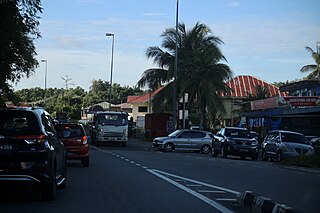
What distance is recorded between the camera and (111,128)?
1596 inches

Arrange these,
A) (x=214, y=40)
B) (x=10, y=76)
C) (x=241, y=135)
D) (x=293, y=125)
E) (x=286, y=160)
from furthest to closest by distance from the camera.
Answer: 1. (x=214, y=40)
2. (x=293, y=125)
3. (x=241, y=135)
4. (x=286, y=160)
5. (x=10, y=76)

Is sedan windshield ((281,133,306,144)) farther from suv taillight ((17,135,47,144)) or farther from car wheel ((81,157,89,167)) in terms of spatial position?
suv taillight ((17,135,47,144))

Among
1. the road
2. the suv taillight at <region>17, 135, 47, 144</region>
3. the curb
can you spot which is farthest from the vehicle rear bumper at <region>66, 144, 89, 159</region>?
the curb

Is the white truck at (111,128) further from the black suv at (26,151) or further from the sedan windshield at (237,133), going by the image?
the black suv at (26,151)

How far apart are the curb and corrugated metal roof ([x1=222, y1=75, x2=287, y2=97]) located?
58162 millimetres

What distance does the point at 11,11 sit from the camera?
1577cm

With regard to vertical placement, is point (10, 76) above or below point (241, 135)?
above

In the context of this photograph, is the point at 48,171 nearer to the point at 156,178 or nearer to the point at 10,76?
the point at 156,178

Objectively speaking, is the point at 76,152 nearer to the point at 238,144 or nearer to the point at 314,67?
the point at 238,144

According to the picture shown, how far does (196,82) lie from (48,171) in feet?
118

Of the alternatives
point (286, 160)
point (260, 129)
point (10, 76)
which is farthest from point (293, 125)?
point (10, 76)

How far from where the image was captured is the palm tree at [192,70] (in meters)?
45.7

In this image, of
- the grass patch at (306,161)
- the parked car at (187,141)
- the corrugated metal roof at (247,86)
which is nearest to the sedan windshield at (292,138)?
the grass patch at (306,161)

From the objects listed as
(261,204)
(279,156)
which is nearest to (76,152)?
(261,204)
